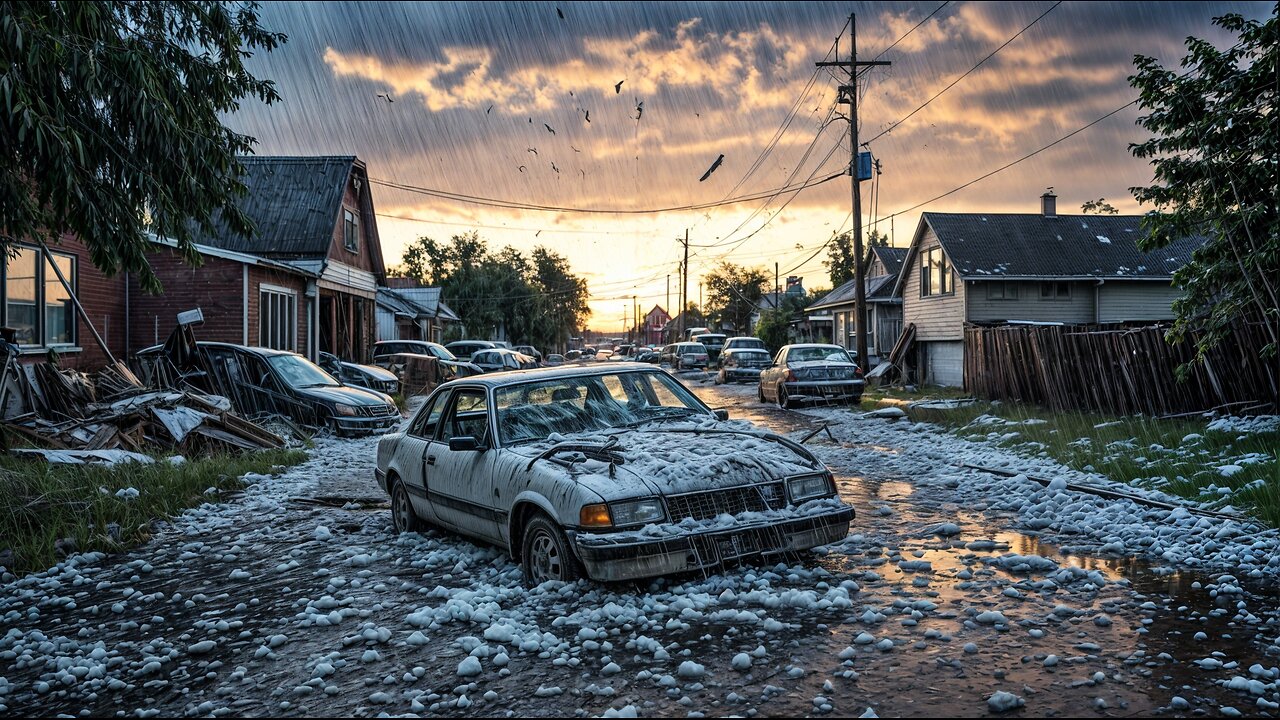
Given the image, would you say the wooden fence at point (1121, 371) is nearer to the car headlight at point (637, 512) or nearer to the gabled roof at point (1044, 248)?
the car headlight at point (637, 512)

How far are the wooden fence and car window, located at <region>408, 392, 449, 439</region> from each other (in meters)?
10.3

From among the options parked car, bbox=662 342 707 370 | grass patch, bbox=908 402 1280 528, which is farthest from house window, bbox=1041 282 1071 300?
parked car, bbox=662 342 707 370

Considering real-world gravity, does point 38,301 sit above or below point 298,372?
above

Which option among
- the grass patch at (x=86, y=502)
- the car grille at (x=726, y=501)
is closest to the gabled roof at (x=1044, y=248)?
the grass patch at (x=86, y=502)

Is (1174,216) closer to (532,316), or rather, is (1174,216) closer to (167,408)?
(167,408)

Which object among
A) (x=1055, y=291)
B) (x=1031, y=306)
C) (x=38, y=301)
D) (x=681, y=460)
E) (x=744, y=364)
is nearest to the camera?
(x=681, y=460)

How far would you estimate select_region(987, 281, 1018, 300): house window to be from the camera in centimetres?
2938

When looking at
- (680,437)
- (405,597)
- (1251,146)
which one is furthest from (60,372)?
(1251,146)

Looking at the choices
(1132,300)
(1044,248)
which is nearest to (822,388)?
(1044,248)

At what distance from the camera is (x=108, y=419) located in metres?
11.7

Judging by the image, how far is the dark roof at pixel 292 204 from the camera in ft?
86.2

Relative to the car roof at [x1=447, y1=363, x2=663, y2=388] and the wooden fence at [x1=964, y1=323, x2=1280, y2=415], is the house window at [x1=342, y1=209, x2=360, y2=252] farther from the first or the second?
the car roof at [x1=447, y1=363, x2=663, y2=388]

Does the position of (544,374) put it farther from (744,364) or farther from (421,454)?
(744,364)

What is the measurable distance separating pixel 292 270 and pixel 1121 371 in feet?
64.5
